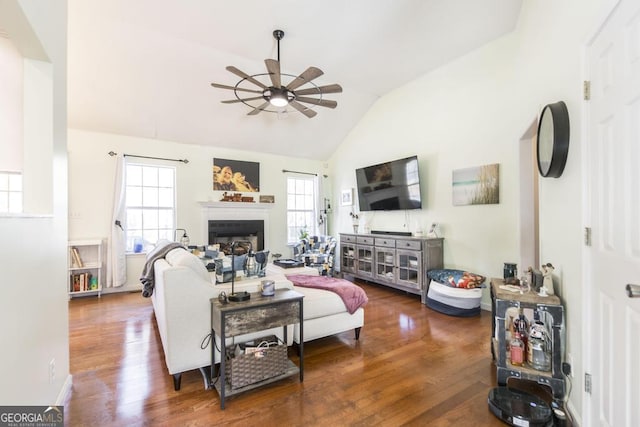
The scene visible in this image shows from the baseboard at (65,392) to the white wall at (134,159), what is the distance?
3.13m

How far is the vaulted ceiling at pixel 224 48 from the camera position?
10.2 ft

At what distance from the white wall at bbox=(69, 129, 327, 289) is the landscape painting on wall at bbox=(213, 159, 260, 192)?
0.11m

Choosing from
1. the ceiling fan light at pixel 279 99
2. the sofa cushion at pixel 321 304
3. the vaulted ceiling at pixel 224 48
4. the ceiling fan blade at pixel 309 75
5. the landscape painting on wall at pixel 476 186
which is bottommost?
the sofa cushion at pixel 321 304

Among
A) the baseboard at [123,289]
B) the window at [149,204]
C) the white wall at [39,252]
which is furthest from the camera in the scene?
the window at [149,204]

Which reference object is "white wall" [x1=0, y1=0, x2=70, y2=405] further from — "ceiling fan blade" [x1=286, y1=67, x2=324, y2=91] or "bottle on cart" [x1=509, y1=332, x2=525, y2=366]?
"bottle on cart" [x1=509, y1=332, x2=525, y2=366]

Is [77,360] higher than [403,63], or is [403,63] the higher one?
[403,63]

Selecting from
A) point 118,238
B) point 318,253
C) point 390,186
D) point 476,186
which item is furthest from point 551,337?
point 118,238

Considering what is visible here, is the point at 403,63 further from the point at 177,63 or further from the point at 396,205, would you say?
the point at 177,63

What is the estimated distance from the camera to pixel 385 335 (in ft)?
10.0

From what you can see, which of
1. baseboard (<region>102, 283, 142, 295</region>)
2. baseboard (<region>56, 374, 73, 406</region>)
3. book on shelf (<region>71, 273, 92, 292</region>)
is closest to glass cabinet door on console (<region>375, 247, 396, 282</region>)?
baseboard (<region>56, 374, 73, 406</region>)

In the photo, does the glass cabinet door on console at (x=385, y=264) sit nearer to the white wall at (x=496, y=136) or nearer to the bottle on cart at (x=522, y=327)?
the white wall at (x=496, y=136)

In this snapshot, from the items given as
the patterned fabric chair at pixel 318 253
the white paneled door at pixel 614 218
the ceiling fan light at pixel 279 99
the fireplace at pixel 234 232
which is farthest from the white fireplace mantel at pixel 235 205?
the white paneled door at pixel 614 218

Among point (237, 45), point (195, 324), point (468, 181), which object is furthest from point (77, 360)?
point (468, 181)

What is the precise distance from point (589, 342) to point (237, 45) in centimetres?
448
